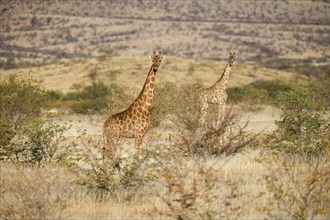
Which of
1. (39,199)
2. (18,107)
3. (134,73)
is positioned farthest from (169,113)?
(134,73)

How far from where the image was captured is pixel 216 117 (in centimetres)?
1102

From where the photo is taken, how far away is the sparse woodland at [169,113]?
693cm

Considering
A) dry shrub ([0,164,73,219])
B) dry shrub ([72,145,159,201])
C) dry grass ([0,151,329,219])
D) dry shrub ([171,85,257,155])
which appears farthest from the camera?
dry shrub ([171,85,257,155])

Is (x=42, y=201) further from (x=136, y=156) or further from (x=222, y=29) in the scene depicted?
(x=222, y=29)

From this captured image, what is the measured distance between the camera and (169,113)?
53.1ft

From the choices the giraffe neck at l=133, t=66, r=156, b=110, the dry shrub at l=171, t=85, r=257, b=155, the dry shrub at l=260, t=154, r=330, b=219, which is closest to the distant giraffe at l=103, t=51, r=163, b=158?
the giraffe neck at l=133, t=66, r=156, b=110

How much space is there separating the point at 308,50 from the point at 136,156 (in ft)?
297

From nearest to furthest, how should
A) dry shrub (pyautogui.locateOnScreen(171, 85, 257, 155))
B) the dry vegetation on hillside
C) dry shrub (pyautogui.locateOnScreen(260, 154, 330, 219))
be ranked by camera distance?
dry shrub (pyautogui.locateOnScreen(260, 154, 330, 219)), dry shrub (pyautogui.locateOnScreen(171, 85, 257, 155)), the dry vegetation on hillside

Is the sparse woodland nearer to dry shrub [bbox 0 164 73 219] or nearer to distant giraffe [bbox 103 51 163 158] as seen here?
dry shrub [bbox 0 164 73 219]

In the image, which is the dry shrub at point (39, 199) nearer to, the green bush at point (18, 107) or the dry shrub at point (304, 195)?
the dry shrub at point (304, 195)

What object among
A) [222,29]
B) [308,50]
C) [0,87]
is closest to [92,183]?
[0,87]

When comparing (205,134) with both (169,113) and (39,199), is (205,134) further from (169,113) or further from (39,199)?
(169,113)

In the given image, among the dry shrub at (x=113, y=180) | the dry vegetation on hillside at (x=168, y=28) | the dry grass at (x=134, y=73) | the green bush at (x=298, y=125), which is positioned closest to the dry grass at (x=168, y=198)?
the dry shrub at (x=113, y=180)

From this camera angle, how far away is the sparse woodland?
693 cm
